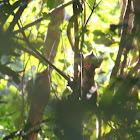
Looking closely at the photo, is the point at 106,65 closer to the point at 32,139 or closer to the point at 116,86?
the point at 32,139

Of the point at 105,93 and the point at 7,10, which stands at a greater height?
the point at 7,10

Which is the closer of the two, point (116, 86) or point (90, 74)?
point (116, 86)

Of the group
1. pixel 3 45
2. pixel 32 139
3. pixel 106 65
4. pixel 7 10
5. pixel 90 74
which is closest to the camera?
pixel 3 45

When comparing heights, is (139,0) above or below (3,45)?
above

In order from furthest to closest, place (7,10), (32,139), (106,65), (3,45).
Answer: (106,65) < (32,139) < (7,10) < (3,45)

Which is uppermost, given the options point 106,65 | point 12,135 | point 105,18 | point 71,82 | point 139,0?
point 105,18

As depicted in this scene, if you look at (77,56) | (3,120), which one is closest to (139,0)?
(77,56)

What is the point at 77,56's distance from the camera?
23.3 inches

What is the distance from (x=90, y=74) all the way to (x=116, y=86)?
27 cm

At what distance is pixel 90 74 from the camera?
2.27 ft

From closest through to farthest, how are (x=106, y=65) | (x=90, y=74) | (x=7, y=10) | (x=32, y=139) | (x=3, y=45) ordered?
(x=3, y=45)
(x=7, y=10)
(x=90, y=74)
(x=32, y=139)
(x=106, y=65)

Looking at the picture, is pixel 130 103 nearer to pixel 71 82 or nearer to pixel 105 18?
pixel 71 82

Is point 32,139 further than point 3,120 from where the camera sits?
Yes

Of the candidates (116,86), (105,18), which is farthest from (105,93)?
(105,18)
